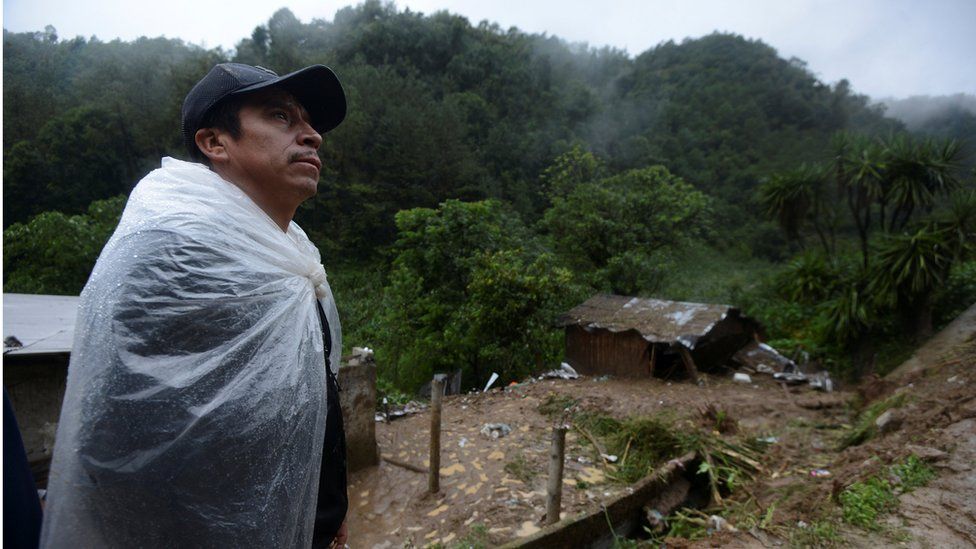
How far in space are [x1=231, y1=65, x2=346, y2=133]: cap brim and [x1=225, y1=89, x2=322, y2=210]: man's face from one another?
40 mm

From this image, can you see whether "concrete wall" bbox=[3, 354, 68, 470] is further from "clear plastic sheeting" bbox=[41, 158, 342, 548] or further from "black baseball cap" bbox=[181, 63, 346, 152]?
"clear plastic sheeting" bbox=[41, 158, 342, 548]

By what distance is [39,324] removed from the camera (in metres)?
Result: 5.25

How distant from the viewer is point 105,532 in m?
0.92

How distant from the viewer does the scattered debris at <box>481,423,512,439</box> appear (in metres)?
6.46

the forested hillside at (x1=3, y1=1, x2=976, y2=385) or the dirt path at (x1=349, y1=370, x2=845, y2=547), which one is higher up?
the forested hillside at (x1=3, y1=1, x2=976, y2=385)

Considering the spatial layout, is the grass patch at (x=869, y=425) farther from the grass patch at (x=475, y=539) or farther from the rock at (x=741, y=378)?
the grass patch at (x=475, y=539)

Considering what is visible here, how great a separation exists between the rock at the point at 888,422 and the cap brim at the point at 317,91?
6307 millimetres

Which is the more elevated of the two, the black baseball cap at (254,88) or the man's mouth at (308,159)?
the black baseball cap at (254,88)

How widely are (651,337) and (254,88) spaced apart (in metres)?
8.58

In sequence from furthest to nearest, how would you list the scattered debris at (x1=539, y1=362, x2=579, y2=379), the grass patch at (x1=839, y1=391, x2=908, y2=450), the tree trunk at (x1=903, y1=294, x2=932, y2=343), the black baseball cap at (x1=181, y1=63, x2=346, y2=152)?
the tree trunk at (x1=903, y1=294, x2=932, y2=343) → the scattered debris at (x1=539, y1=362, x2=579, y2=379) → the grass patch at (x1=839, y1=391, x2=908, y2=450) → the black baseball cap at (x1=181, y1=63, x2=346, y2=152)

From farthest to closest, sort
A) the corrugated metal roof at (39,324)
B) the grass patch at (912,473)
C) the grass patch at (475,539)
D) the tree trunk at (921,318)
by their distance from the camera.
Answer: the tree trunk at (921,318), the corrugated metal roof at (39,324), the grass patch at (912,473), the grass patch at (475,539)

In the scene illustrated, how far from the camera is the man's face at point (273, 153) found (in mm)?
1284

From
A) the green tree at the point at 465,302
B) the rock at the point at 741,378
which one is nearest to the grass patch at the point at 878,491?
the rock at the point at 741,378

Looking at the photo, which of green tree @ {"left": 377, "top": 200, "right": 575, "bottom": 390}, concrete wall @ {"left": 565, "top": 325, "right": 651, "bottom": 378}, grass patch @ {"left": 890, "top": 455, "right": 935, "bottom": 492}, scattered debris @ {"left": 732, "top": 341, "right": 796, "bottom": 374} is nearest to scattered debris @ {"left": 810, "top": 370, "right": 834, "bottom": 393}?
scattered debris @ {"left": 732, "top": 341, "right": 796, "bottom": 374}
